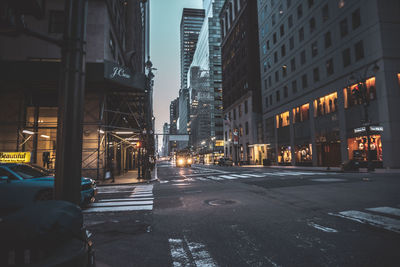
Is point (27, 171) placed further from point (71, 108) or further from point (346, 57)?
point (346, 57)

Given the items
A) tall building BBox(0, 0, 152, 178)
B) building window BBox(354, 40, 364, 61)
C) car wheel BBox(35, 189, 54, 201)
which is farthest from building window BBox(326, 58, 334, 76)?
car wheel BBox(35, 189, 54, 201)

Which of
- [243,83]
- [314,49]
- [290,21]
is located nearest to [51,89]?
[314,49]

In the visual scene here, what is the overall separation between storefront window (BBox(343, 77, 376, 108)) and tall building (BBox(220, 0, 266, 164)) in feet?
77.8

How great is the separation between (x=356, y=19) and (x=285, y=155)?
21.6m

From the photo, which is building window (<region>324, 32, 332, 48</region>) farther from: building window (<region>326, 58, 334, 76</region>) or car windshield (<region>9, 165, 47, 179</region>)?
car windshield (<region>9, 165, 47, 179</region>)

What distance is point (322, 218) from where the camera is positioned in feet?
20.1

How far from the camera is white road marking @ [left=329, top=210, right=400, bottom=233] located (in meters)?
5.21

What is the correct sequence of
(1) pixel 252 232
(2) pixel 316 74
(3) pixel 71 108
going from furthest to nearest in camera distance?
(2) pixel 316 74
(1) pixel 252 232
(3) pixel 71 108

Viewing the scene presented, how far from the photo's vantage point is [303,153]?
3528 cm

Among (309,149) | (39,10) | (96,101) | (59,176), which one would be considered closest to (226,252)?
(59,176)

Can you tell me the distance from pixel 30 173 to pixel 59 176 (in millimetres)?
6738

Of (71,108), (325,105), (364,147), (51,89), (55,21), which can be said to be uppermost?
(55,21)

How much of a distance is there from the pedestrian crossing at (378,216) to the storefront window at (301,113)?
29.9 m

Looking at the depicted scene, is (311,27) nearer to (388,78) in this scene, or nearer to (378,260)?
(388,78)
